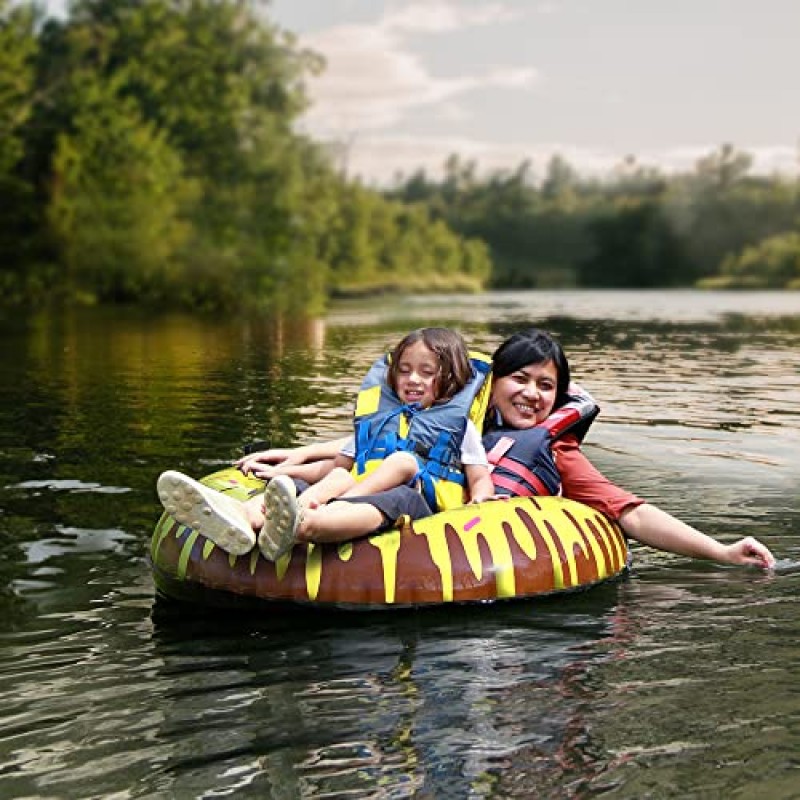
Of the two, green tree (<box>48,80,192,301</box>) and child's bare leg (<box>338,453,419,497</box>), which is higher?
green tree (<box>48,80,192,301</box>)

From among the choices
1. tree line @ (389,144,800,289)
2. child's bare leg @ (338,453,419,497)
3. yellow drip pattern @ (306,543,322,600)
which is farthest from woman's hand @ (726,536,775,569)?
tree line @ (389,144,800,289)

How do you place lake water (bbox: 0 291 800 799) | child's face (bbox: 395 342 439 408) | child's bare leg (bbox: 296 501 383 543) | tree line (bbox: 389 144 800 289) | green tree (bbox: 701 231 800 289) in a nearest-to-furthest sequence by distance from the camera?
lake water (bbox: 0 291 800 799), child's bare leg (bbox: 296 501 383 543), child's face (bbox: 395 342 439 408), green tree (bbox: 701 231 800 289), tree line (bbox: 389 144 800 289)

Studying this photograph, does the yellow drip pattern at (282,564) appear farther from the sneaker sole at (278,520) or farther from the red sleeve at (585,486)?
the red sleeve at (585,486)

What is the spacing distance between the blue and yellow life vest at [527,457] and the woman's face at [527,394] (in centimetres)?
6

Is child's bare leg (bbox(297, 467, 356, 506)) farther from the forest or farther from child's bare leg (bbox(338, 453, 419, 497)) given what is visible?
the forest

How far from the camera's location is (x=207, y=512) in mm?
4977

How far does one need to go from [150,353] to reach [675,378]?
8.03 m

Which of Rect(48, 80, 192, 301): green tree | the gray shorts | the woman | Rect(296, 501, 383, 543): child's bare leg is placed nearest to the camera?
Rect(296, 501, 383, 543): child's bare leg

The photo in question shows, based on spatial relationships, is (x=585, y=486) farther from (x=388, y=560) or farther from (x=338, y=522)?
(x=338, y=522)

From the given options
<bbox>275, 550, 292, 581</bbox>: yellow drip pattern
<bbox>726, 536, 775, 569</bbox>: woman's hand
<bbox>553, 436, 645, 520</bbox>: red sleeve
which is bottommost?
<bbox>726, 536, 775, 569</bbox>: woman's hand

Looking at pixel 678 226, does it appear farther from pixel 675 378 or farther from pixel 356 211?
pixel 675 378

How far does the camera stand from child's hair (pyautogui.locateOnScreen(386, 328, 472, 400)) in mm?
5859

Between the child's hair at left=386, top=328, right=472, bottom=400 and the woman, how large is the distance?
0.35m

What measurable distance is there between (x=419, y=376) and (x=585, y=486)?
3.19 feet
